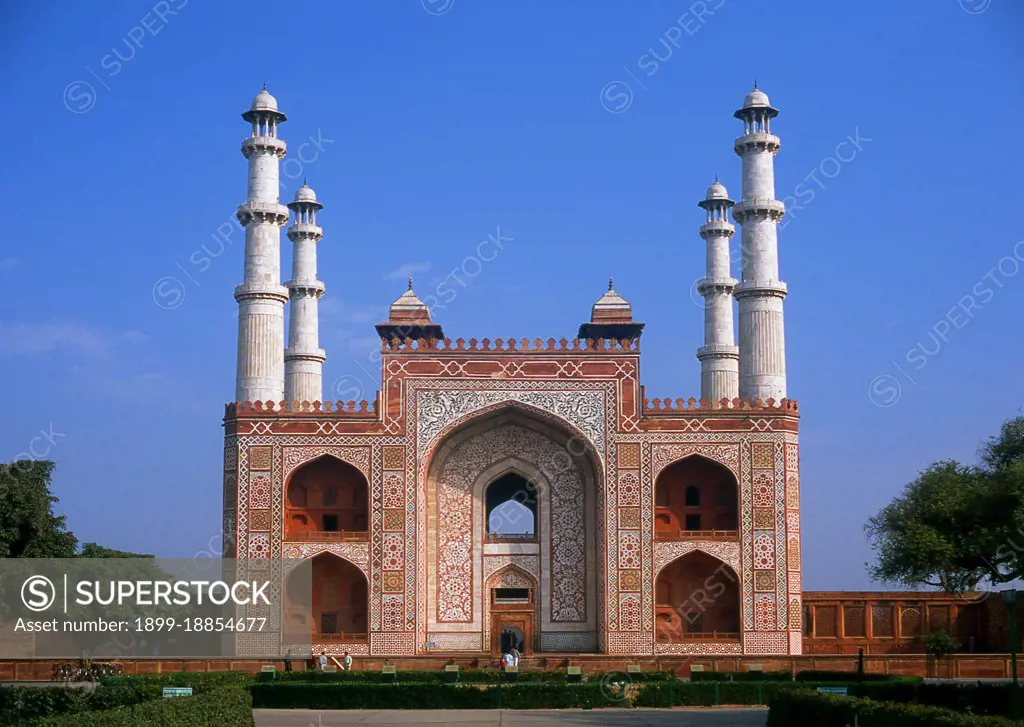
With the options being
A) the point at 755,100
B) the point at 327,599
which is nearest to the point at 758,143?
the point at 755,100

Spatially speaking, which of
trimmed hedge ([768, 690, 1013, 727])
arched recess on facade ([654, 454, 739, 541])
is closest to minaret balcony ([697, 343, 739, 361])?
arched recess on facade ([654, 454, 739, 541])

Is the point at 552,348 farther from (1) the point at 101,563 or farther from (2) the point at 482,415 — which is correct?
(1) the point at 101,563

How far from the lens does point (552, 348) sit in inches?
1431

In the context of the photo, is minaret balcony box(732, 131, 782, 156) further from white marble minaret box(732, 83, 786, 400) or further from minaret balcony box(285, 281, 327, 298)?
minaret balcony box(285, 281, 327, 298)

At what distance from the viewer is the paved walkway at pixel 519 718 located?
23.7m

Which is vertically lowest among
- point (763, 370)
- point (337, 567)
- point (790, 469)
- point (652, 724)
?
point (652, 724)

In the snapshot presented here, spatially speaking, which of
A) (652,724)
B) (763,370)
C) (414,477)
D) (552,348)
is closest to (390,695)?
(652,724)

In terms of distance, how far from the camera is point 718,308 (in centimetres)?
4400

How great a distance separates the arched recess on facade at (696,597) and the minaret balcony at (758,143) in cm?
1063

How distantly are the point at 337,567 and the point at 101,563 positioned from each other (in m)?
6.24

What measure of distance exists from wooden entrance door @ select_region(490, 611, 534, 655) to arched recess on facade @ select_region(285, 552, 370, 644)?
3140 millimetres

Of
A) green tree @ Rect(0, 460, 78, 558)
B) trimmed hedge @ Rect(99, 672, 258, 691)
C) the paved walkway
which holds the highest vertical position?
green tree @ Rect(0, 460, 78, 558)

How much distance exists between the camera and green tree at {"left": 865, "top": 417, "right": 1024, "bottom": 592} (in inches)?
1475

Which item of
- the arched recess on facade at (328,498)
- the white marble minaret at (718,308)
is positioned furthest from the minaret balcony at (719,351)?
the arched recess on facade at (328,498)
